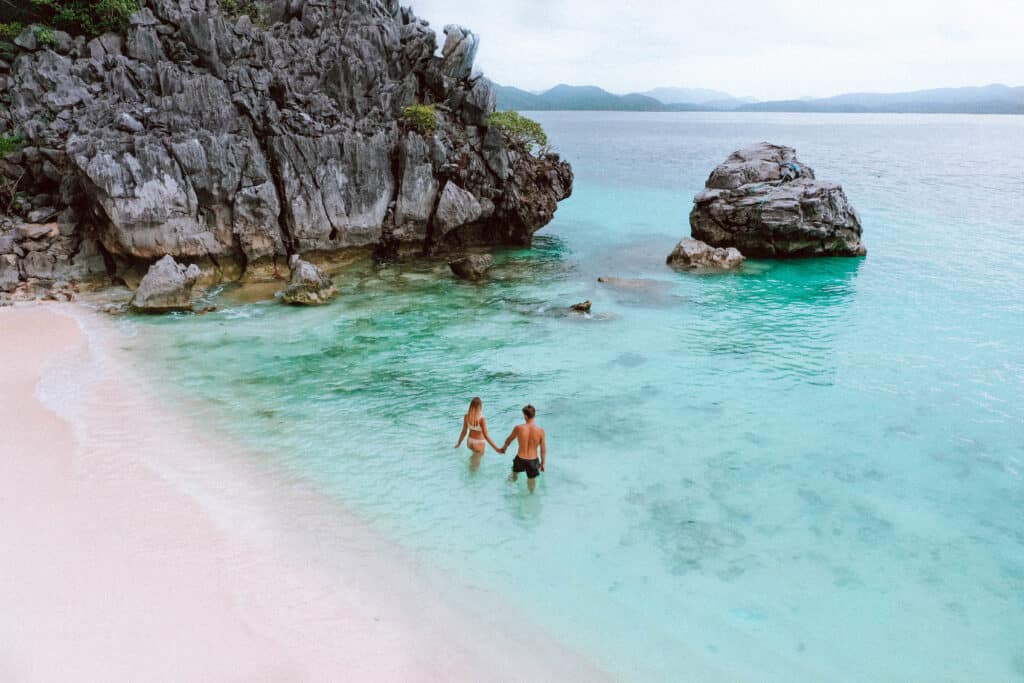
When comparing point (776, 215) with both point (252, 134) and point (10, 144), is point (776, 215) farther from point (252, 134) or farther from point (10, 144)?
point (10, 144)

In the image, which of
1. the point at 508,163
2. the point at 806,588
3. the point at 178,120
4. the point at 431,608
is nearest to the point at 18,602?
the point at 431,608

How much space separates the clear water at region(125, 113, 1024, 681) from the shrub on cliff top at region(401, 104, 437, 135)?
7.19 m

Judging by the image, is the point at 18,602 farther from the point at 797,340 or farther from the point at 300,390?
the point at 797,340

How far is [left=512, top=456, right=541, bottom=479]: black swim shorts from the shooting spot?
13281mm

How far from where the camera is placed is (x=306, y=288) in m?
25.8

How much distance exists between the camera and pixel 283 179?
92.6 feet

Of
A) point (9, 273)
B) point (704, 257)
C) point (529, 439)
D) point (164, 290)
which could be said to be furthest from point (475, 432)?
point (704, 257)

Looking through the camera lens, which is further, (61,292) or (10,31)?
(10,31)

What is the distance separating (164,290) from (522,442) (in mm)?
17986

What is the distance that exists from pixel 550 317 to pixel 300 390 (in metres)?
10.8

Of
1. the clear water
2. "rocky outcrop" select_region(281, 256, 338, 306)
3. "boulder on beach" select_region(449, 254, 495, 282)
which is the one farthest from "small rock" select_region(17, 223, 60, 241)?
"boulder on beach" select_region(449, 254, 495, 282)

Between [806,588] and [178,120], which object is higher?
[178,120]

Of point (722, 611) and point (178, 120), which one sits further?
point (178, 120)

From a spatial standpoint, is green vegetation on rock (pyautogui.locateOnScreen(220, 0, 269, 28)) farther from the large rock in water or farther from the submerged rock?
the large rock in water
